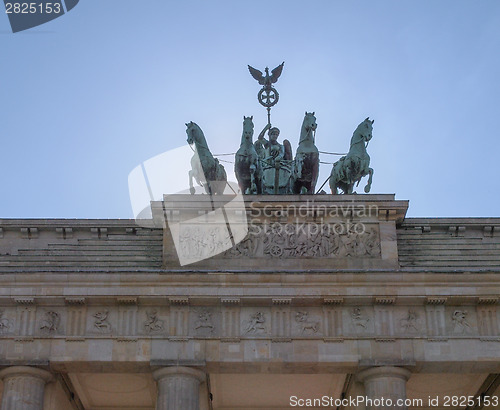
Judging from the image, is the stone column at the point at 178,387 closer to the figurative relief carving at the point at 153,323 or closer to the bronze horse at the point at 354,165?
the figurative relief carving at the point at 153,323

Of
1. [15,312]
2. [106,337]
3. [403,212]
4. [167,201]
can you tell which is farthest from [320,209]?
[15,312]

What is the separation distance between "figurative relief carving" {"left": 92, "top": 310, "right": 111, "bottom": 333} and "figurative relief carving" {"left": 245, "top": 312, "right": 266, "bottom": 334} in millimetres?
3419

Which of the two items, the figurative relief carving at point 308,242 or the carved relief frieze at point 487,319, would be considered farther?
the figurative relief carving at point 308,242

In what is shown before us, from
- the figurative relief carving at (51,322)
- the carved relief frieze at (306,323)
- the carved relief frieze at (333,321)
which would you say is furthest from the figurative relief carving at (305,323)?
the figurative relief carving at (51,322)

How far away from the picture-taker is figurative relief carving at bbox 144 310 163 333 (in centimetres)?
2553

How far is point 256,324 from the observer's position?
25609mm

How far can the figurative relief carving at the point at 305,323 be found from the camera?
2559 centimetres

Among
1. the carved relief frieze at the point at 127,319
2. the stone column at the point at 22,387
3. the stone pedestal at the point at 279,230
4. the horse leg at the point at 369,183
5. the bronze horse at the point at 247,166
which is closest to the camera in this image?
the stone column at the point at 22,387

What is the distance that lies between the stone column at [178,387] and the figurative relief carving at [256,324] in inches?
62.4

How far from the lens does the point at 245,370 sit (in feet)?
84.0

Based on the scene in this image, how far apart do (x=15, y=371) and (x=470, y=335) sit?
1107 cm

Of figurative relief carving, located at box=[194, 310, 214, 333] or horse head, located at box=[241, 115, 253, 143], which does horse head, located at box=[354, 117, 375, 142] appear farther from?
figurative relief carving, located at box=[194, 310, 214, 333]

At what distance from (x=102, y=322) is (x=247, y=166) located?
6149 millimetres

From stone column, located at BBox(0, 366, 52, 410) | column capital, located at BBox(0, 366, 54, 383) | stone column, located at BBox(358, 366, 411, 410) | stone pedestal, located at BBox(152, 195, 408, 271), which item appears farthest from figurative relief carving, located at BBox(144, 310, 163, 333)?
stone column, located at BBox(358, 366, 411, 410)
